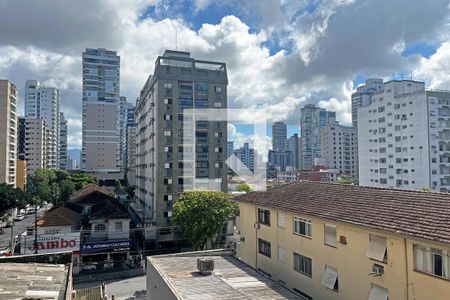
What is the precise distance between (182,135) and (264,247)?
21.2 metres

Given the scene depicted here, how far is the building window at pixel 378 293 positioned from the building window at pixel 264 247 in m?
6.07

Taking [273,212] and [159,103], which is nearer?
[273,212]

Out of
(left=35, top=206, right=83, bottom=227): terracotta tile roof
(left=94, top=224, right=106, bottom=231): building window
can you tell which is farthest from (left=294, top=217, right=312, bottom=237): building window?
(left=35, top=206, right=83, bottom=227): terracotta tile roof

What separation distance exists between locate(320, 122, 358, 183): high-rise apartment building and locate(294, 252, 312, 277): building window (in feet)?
263

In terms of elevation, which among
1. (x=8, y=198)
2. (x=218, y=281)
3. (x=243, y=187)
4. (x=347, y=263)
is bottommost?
(x=218, y=281)

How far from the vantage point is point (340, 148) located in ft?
299

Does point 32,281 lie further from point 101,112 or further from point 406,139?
point 101,112

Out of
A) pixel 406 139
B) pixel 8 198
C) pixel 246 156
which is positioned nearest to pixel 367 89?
pixel 406 139

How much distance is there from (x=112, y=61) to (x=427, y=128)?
285 feet

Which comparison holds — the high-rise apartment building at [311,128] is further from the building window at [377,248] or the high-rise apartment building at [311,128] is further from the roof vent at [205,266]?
the building window at [377,248]

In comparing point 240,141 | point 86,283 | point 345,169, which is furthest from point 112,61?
point 86,283

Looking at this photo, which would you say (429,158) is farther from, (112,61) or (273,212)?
(112,61)

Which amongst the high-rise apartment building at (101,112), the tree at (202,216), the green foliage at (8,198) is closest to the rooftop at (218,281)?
the tree at (202,216)

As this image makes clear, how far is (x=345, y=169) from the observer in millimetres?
91312
